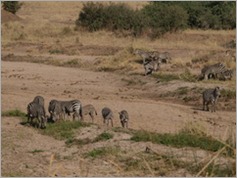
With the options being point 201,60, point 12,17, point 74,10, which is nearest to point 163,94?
point 201,60

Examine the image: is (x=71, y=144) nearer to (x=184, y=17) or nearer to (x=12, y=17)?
(x=184, y=17)

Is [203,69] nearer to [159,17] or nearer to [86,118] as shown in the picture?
[86,118]

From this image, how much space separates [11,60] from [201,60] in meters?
11.6

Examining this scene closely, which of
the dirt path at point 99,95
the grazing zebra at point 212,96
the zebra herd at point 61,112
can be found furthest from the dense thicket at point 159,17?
the zebra herd at point 61,112

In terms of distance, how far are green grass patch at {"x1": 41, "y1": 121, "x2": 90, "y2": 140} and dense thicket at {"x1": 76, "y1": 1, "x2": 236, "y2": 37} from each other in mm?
29326

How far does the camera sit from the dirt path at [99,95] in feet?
53.4

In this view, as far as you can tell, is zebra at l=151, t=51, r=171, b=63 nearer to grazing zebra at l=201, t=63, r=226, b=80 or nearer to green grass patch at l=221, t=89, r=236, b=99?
grazing zebra at l=201, t=63, r=226, b=80

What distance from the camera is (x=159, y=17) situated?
44.4 metres

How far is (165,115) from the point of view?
17297mm

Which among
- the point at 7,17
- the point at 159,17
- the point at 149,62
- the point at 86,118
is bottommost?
the point at 86,118

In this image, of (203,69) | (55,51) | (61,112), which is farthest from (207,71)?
(55,51)

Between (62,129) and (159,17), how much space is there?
3221 cm

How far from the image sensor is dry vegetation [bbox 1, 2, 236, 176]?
355 inches

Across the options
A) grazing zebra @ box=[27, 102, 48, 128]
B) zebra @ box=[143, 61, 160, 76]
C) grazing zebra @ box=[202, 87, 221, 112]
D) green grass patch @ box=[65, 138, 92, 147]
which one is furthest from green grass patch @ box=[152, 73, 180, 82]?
green grass patch @ box=[65, 138, 92, 147]
